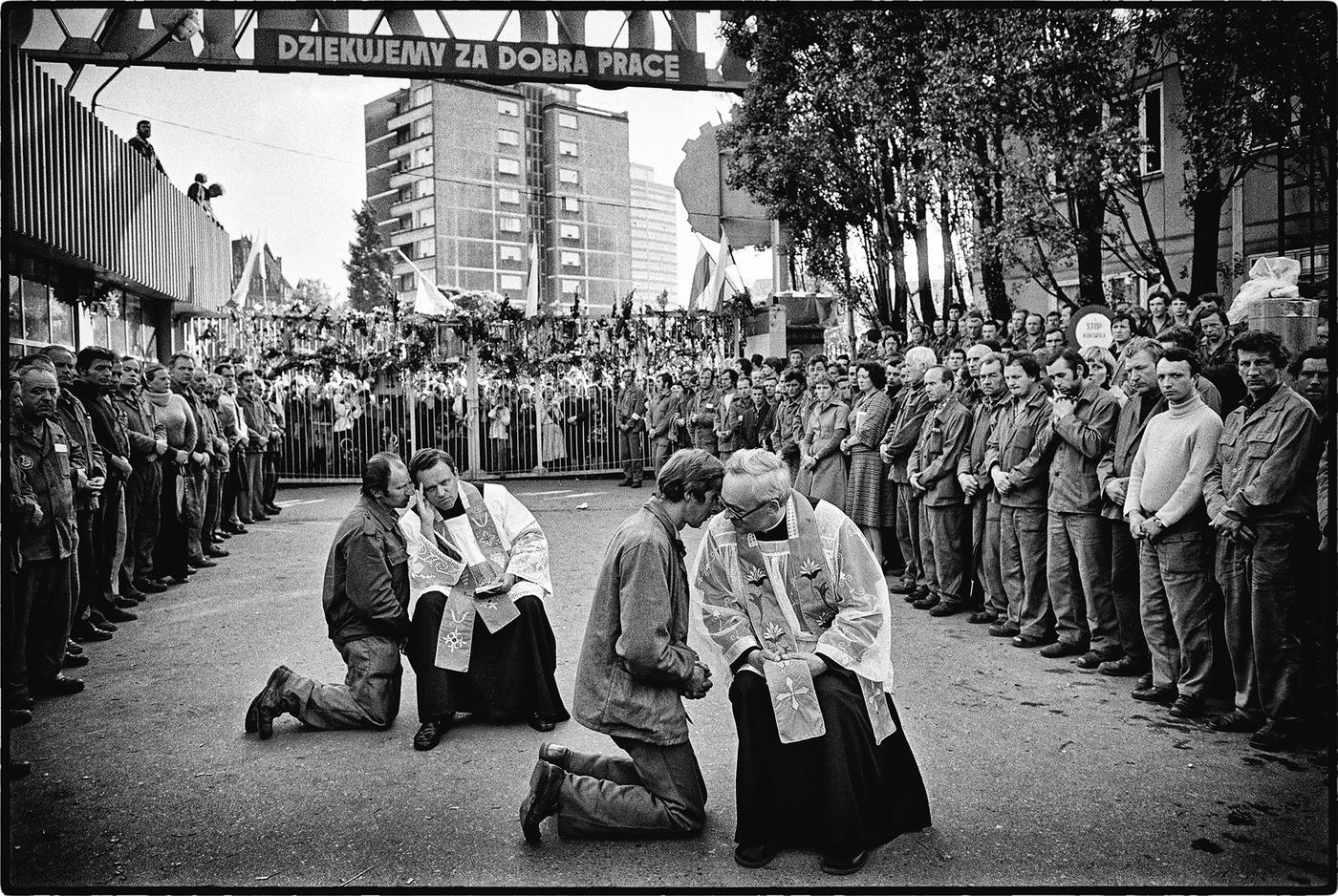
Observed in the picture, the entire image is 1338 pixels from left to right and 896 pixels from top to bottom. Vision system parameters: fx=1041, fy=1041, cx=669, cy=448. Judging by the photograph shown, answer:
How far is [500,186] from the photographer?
53719mm

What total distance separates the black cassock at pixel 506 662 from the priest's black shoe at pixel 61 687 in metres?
2.16

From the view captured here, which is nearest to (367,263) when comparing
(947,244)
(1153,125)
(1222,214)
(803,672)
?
(947,244)

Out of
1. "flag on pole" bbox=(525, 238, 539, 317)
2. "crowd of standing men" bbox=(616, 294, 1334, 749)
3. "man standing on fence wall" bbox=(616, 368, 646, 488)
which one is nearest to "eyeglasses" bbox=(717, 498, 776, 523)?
"crowd of standing men" bbox=(616, 294, 1334, 749)

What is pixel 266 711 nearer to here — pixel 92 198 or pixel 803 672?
pixel 803 672

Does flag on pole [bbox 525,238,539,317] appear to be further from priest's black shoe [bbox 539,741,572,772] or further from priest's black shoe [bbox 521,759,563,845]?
priest's black shoe [bbox 521,759,563,845]

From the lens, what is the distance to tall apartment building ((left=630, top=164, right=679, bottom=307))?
208ft

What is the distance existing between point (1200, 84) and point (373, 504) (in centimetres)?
723

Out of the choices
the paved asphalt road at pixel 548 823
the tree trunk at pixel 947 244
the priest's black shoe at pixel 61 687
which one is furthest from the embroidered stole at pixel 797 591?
the tree trunk at pixel 947 244

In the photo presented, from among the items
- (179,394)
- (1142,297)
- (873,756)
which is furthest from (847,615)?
(1142,297)

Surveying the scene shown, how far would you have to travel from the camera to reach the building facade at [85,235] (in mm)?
7953

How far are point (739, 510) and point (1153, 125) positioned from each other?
1036cm

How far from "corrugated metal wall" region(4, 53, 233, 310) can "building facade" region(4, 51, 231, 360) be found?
0.01 metres

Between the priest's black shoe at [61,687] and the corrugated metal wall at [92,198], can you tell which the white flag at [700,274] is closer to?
the corrugated metal wall at [92,198]

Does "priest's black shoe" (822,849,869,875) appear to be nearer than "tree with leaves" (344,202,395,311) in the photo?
Yes
